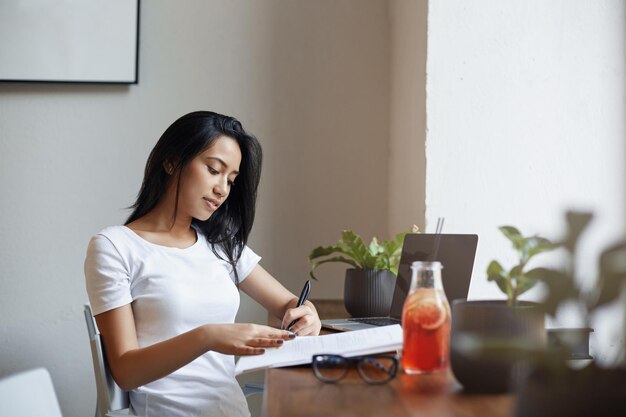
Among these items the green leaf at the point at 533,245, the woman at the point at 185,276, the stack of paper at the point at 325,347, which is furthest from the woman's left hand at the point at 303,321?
the green leaf at the point at 533,245

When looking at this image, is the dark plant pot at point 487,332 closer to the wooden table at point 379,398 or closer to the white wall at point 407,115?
the wooden table at point 379,398

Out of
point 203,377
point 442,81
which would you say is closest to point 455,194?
point 442,81

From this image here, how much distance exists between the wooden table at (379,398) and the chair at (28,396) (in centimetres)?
29

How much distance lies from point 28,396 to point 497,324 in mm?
597

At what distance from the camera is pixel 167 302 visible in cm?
149

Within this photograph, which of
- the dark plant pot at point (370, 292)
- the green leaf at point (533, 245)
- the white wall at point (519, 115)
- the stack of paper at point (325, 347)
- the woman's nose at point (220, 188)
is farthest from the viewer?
the white wall at point (519, 115)

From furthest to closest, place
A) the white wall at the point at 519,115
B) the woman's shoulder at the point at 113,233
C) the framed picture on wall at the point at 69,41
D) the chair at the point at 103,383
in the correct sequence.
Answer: the framed picture on wall at the point at 69,41
the white wall at the point at 519,115
the woman's shoulder at the point at 113,233
the chair at the point at 103,383

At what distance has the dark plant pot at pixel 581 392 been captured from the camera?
528 millimetres

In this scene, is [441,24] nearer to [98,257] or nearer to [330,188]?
[330,188]

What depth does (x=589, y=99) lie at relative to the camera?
77.2 inches

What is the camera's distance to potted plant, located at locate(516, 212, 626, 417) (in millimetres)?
489

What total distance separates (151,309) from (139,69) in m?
1.05


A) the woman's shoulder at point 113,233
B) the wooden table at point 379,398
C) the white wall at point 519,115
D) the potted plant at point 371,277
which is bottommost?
the wooden table at point 379,398

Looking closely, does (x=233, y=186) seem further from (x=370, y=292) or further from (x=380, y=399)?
(x=380, y=399)
